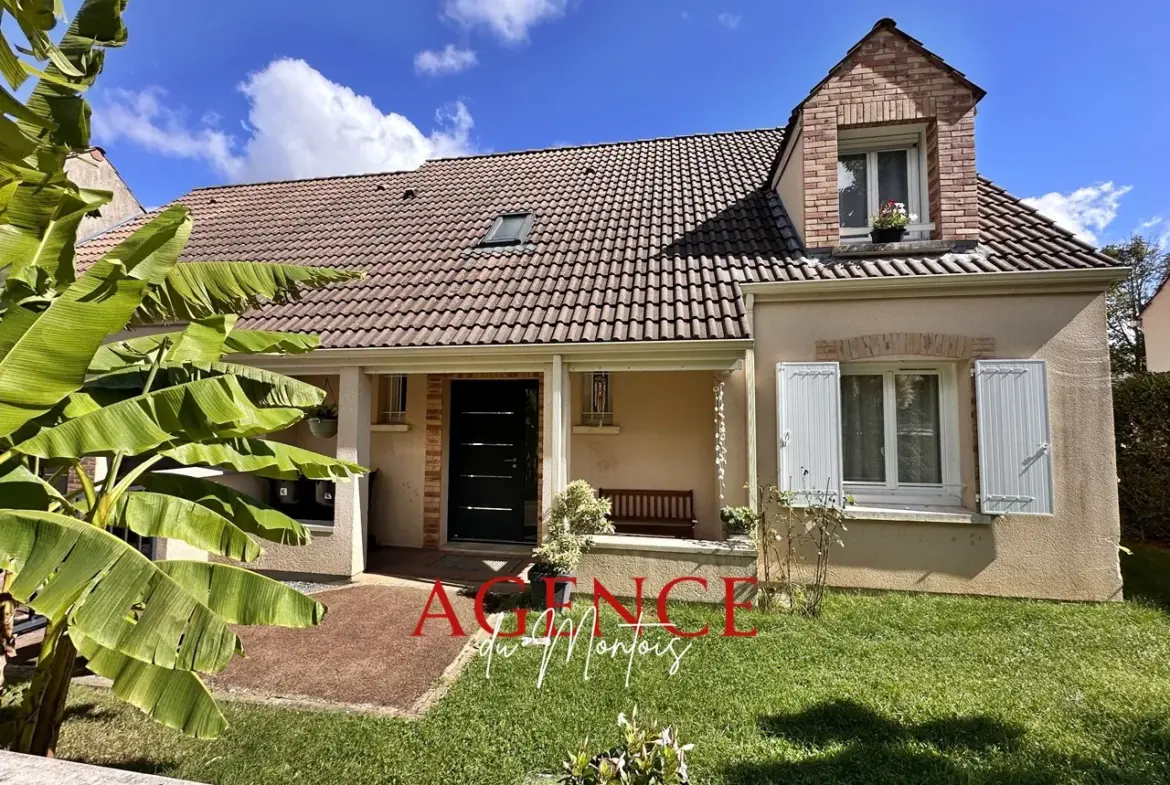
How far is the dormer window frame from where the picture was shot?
9.47 metres

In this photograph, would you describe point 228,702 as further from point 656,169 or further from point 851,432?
point 656,169

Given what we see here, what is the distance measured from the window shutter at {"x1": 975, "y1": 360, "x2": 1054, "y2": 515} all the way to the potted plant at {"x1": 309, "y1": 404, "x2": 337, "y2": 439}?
9.57 metres

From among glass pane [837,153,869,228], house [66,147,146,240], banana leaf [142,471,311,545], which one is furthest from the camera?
house [66,147,146,240]

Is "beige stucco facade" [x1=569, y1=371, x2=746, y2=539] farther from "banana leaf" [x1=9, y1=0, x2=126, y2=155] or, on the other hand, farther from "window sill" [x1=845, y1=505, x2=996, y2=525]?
"banana leaf" [x1=9, y1=0, x2=126, y2=155]

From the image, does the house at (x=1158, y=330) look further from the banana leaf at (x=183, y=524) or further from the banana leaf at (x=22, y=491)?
the banana leaf at (x=22, y=491)

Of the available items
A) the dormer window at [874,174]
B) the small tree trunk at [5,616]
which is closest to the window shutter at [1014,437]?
the dormer window at [874,174]

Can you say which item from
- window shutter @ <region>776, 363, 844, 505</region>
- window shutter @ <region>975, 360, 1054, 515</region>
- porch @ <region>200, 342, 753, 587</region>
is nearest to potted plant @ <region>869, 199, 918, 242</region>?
window shutter @ <region>975, 360, 1054, 515</region>

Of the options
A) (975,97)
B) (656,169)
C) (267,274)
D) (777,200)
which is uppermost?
(656,169)

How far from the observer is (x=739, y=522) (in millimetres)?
6379

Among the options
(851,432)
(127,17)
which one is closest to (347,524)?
(127,17)

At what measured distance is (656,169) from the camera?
37.3ft

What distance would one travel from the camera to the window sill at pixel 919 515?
639 cm

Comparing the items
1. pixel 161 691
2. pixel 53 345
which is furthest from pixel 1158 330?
pixel 53 345

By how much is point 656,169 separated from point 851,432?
24.4 ft
